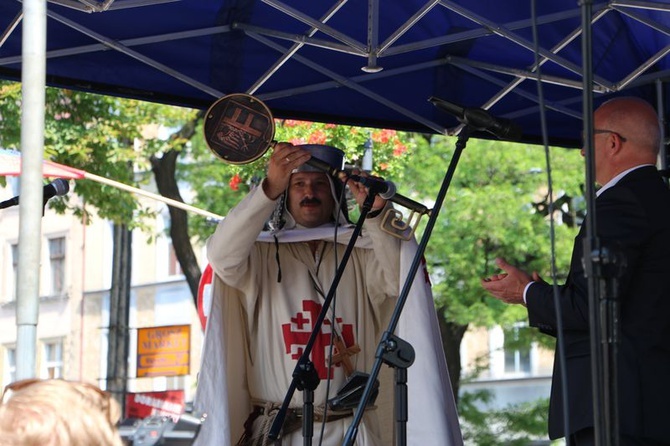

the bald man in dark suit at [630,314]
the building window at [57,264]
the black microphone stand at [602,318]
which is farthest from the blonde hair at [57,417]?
the building window at [57,264]

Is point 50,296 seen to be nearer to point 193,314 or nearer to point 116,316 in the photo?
point 193,314

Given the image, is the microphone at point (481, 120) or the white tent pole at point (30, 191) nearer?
the white tent pole at point (30, 191)

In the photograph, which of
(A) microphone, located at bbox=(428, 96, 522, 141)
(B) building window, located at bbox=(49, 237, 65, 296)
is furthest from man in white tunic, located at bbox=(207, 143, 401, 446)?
(B) building window, located at bbox=(49, 237, 65, 296)

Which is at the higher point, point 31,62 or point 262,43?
point 262,43

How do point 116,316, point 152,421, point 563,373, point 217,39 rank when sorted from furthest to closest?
point 116,316 → point 217,39 → point 563,373 → point 152,421

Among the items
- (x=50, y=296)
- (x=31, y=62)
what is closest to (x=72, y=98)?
(x=31, y=62)

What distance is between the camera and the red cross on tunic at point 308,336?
5.17 metres

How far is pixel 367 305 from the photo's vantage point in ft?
17.7

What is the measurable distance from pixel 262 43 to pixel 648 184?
7.22ft

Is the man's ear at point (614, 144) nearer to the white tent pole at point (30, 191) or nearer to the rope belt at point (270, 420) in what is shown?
the rope belt at point (270, 420)

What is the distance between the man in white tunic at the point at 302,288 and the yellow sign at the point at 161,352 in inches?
647

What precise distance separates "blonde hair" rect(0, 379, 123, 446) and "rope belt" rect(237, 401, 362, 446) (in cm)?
295

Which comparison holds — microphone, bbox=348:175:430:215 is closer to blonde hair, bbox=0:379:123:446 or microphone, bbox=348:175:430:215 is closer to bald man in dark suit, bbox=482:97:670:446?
bald man in dark suit, bbox=482:97:670:446

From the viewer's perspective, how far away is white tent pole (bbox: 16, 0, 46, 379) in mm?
4148
